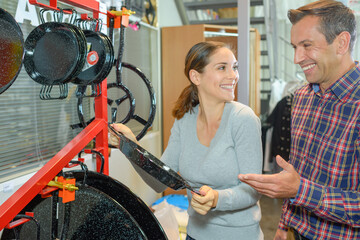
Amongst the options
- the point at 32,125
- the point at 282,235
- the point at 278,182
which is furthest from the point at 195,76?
the point at 32,125

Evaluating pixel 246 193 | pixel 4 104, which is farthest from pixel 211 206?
pixel 4 104

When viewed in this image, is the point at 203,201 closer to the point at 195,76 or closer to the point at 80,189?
the point at 80,189

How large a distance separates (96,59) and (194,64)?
546 mm

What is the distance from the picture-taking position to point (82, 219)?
3.16 ft

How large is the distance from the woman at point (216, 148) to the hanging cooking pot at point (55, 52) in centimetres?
34

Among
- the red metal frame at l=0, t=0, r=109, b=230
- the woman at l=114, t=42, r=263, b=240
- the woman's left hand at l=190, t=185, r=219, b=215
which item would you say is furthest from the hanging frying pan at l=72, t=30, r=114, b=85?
the woman's left hand at l=190, t=185, r=219, b=215

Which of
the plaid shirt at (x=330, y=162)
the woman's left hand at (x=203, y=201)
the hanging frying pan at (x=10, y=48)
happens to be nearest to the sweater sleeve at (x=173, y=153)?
the woman's left hand at (x=203, y=201)

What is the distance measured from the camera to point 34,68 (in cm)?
94

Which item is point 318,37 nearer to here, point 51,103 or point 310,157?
point 310,157

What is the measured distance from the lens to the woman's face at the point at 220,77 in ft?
4.45

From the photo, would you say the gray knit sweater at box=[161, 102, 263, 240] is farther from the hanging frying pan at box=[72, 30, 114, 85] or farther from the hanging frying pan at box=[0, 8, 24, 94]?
the hanging frying pan at box=[0, 8, 24, 94]

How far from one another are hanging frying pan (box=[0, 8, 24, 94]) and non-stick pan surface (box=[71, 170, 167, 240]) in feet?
1.12

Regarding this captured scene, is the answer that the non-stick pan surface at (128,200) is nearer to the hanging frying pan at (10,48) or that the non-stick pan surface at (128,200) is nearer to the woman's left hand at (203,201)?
the woman's left hand at (203,201)

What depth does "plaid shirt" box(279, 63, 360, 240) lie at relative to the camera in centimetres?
98
